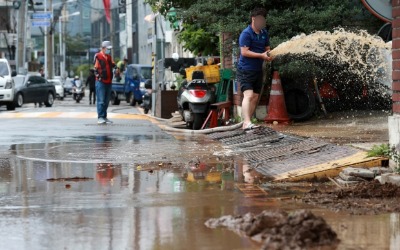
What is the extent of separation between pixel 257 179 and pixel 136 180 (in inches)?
45.8

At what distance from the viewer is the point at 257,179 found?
865cm

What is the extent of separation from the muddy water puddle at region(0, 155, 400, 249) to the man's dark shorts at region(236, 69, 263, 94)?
3.17 m

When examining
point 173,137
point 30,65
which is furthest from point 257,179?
point 30,65

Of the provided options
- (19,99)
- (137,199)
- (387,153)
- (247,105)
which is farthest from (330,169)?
(19,99)

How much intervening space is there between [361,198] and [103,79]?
11.9m

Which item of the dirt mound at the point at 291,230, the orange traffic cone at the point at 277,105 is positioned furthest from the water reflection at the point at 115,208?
the orange traffic cone at the point at 277,105

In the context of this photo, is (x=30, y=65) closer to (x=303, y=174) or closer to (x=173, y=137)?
(x=173, y=137)

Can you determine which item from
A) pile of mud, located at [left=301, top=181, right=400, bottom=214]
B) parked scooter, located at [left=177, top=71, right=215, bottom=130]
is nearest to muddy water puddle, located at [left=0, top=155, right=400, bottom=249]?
pile of mud, located at [left=301, top=181, right=400, bottom=214]

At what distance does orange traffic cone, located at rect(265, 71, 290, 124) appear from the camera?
1530 cm

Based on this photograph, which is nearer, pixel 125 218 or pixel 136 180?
pixel 125 218

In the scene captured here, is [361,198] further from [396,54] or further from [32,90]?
[32,90]

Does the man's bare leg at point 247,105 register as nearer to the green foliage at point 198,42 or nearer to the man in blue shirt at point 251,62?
the man in blue shirt at point 251,62

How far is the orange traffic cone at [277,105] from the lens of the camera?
1530 cm

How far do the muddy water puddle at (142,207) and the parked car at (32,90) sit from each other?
28.4 m
